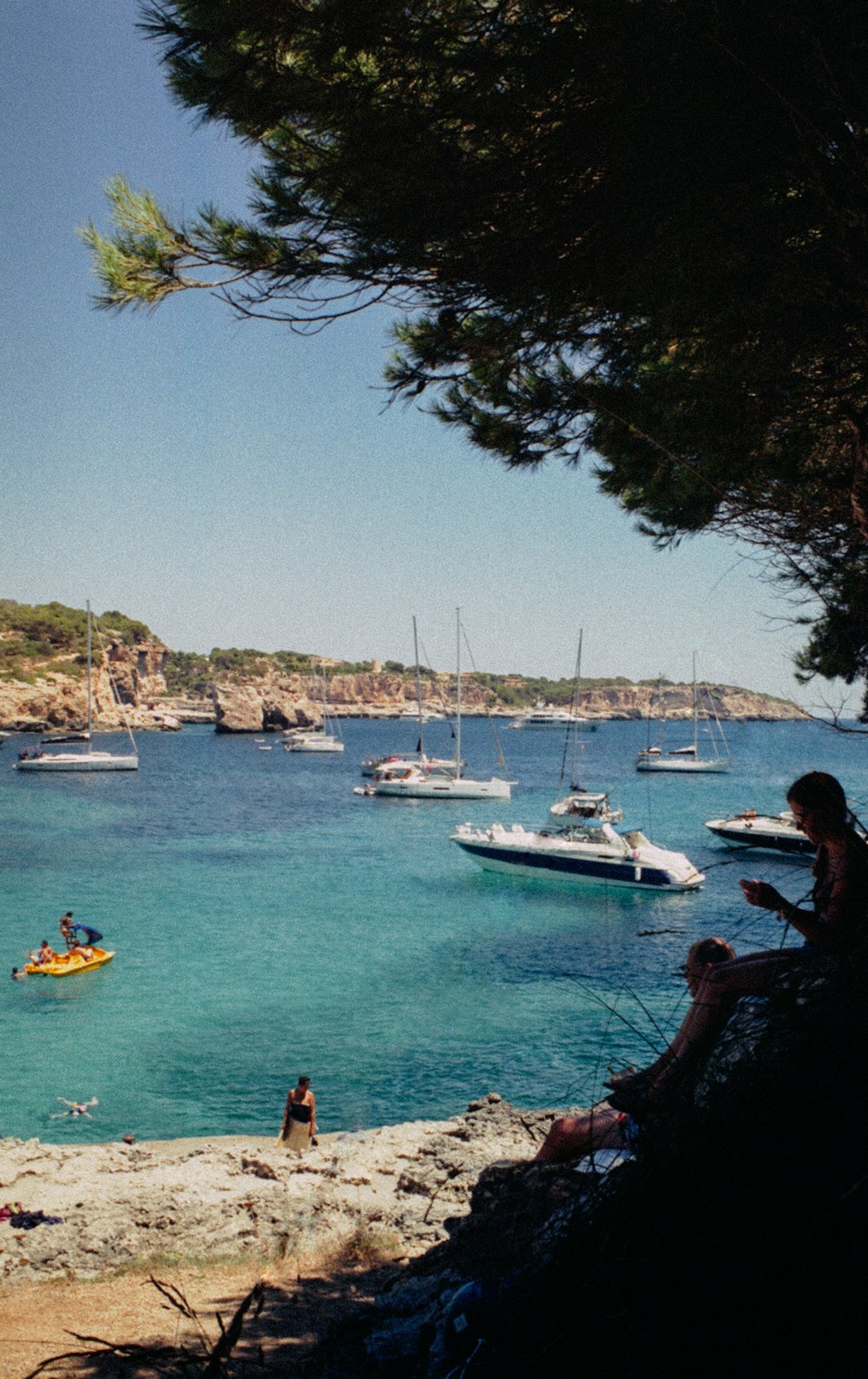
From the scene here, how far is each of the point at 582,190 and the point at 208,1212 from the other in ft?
25.9

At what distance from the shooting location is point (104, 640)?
382 feet

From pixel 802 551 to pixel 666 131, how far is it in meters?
2.62

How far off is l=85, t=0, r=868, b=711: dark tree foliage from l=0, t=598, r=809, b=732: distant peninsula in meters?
46.0

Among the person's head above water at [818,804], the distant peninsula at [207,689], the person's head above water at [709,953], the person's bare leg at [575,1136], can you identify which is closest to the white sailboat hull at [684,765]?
the distant peninsula at [207,689]

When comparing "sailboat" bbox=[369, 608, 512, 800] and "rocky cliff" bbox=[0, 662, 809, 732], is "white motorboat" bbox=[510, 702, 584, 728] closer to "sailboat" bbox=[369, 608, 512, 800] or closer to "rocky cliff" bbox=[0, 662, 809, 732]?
"rocky cliff" bbox=[0, 662, 809, 732]

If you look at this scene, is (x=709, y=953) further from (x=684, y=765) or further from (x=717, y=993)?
(x=684, y=765)

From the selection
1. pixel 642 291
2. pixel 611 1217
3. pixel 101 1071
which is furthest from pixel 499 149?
pixel 101 1071

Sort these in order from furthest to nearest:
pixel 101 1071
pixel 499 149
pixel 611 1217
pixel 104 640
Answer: pixel 104 640
pixel 101 1071
pixel 499 149
pixel 611 1217

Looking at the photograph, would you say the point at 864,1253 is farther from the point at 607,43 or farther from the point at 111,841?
the point at 111,841

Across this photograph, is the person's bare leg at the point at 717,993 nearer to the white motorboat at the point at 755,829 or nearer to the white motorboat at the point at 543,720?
the white motorboat at the point at 755,829

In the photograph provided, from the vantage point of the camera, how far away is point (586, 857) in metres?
27.3

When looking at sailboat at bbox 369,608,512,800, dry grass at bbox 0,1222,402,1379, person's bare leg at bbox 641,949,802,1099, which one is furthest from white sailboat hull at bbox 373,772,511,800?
person's bare leg at bbox 641,949,802,1099

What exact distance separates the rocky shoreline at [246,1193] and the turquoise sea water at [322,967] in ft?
5.80

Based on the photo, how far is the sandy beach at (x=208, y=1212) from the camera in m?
6.01
